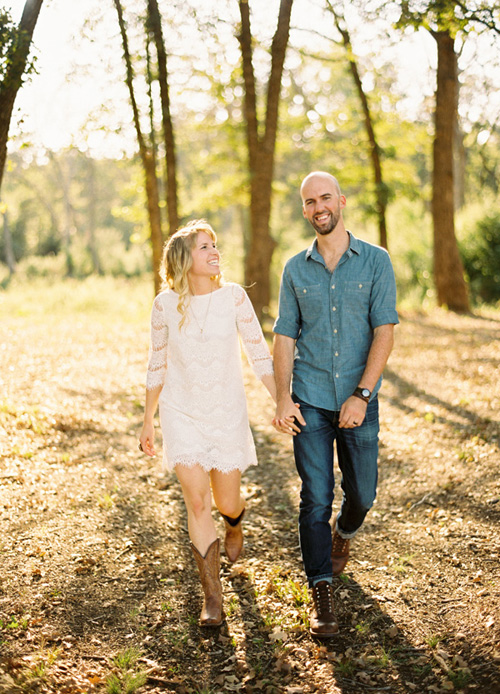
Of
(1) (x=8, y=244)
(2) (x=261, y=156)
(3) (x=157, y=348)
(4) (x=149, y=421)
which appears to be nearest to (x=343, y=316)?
(3) (x=157, y=348)

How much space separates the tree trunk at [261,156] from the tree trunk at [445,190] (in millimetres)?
4199

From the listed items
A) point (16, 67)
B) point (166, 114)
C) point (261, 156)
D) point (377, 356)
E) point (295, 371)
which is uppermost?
point (166, 114)

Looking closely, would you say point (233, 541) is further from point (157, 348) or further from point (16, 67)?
point (16, 67)

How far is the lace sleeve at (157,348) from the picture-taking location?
13.5ft

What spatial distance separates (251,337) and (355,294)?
A: 71 cm

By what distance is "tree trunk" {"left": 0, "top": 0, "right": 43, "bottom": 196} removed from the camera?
5.75 m

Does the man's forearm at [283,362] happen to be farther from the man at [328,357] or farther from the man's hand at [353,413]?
the man's hand at [353,413]

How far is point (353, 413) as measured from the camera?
3721 millimetres

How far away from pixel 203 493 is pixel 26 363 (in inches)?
354

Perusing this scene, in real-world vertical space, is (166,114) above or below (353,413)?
above

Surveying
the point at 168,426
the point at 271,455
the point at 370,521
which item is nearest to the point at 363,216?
the point at 271,455

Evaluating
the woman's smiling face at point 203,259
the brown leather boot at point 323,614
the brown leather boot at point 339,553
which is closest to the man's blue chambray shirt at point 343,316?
the woman's smiling face at point 203,259

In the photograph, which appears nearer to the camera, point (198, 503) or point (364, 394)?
point (364, 394)

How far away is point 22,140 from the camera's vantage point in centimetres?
664
